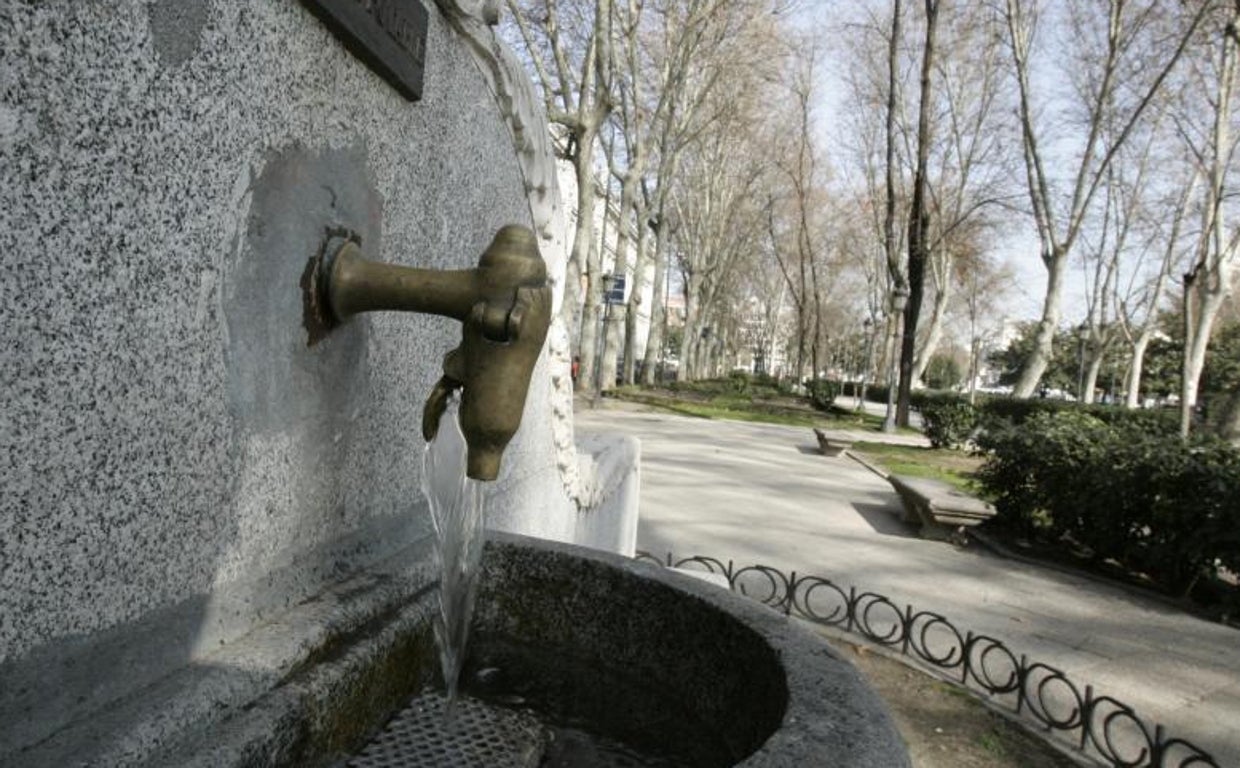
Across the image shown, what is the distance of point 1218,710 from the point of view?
13.9 feet

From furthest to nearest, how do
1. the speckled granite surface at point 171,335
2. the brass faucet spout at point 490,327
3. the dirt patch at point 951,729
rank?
the dirt patch at point 951,729 < the brass faucet spout at point 490,327 < the speckled granite surface at point 171,335

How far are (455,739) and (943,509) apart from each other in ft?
23.7

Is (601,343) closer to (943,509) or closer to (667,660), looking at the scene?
(943,509)

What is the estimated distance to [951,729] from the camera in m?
3.83

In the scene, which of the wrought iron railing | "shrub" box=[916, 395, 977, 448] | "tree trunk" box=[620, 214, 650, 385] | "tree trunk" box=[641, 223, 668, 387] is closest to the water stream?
the wrought iron railing

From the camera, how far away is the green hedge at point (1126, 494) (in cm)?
619

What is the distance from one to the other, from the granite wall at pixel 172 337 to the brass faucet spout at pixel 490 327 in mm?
232

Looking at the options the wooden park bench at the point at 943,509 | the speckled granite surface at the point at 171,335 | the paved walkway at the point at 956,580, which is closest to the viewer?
the speckled granite surface at the point at 171,335

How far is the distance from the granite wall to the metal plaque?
1.3 inches

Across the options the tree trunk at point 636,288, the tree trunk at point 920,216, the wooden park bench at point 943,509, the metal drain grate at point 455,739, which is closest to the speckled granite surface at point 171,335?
the metal drain grate at point 455,739

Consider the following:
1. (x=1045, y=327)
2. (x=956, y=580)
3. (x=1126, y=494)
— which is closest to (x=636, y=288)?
(x=1045, y=327)

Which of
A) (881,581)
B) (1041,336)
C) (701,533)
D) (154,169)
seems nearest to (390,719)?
(154,169)

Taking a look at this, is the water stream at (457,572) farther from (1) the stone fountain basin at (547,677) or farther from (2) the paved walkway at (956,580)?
(2) the paved walkway at (956,580)

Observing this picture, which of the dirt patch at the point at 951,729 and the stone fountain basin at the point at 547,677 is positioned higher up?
the stone fountain basin at the point at 547,677
